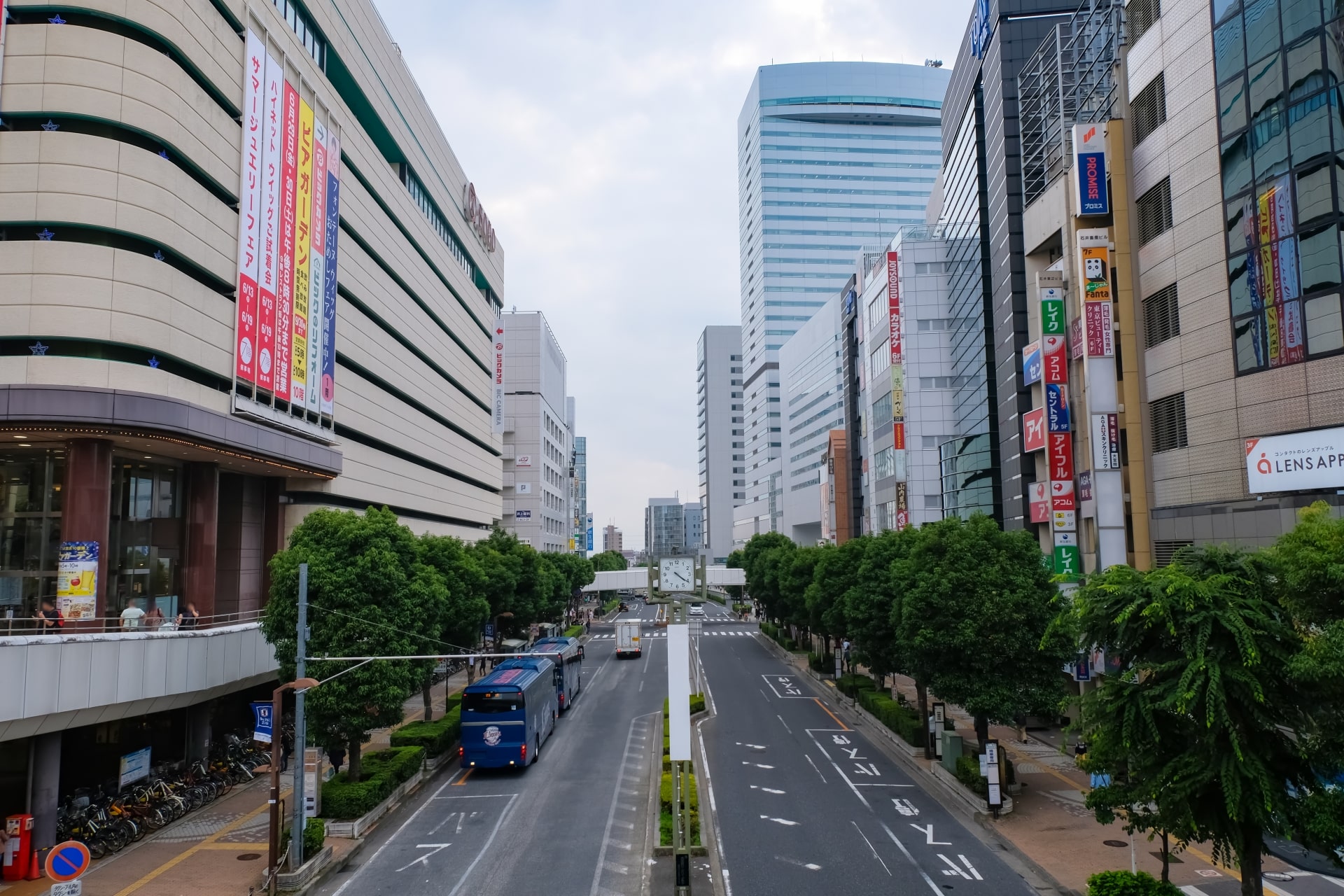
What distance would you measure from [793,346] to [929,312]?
75.4 meters

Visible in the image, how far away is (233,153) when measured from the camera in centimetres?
3494

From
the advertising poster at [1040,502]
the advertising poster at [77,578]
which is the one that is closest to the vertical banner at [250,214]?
the advertising poster at [77,578]

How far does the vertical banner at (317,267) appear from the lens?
41250 millimetres

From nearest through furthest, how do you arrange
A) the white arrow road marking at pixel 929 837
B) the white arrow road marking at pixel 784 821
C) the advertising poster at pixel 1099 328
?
the white arrow road marking at pixel 929 837 < the white arrow road marking at pixel 784 821 < the advertising poster at pixel 1099 328

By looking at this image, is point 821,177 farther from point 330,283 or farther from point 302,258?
point 302,258

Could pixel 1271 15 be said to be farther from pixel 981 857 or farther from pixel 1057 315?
pixel 981 857

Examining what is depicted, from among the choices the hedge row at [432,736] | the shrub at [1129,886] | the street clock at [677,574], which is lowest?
the hedge row at [432,736]

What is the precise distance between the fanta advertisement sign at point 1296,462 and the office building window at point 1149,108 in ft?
46.3

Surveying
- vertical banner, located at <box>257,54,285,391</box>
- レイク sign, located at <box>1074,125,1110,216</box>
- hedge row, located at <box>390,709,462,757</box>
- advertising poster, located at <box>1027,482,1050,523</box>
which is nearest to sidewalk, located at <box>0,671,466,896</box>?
hedge row, located at <box>390,709,462,757</box>

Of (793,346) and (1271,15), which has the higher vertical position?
(793,346)

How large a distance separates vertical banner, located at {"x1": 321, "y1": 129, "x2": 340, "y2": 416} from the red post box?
23.1 m

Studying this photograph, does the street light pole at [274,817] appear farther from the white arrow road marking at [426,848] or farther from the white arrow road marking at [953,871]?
the white arrow road marking at [953,871]

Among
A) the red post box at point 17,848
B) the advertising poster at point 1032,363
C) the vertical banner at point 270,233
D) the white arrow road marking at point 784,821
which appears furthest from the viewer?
the advertising poster at point 1032,363

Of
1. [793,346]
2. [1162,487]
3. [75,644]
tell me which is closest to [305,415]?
[75,644]
